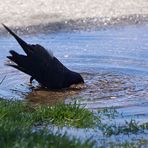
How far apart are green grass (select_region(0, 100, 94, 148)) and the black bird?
38.9 inches

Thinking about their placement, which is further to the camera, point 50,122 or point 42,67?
point 42,67

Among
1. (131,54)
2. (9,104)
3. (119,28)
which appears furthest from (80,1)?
(9,104)

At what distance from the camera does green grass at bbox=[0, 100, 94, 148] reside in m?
5.27

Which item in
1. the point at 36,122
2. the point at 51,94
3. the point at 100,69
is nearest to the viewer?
the point at 36,122

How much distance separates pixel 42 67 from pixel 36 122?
1.71m

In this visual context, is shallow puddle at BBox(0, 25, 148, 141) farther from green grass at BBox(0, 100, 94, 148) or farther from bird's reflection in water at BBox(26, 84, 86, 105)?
green grass at BBox(0, 100, 94, 148)

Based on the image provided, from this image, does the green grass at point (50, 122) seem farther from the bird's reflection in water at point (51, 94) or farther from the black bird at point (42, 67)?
the black bird at point (42, 67)

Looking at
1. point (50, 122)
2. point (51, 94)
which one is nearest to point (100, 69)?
point (51, 94)

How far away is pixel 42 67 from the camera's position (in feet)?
26.8

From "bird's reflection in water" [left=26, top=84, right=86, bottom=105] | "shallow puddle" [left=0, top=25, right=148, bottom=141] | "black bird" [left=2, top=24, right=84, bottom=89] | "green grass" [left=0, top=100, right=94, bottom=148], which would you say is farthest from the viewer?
"black bird" [left=2, top=24, right=84, bottom=89]

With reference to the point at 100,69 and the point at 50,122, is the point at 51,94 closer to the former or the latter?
the point at 100,69

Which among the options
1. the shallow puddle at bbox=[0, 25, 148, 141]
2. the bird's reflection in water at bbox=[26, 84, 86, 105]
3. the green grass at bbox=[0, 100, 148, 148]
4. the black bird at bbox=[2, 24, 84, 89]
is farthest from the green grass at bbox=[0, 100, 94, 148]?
the black bird at bbox=[2, 24, 84, 89]

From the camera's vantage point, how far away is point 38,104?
7.60m

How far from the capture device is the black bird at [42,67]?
26.8 ft
